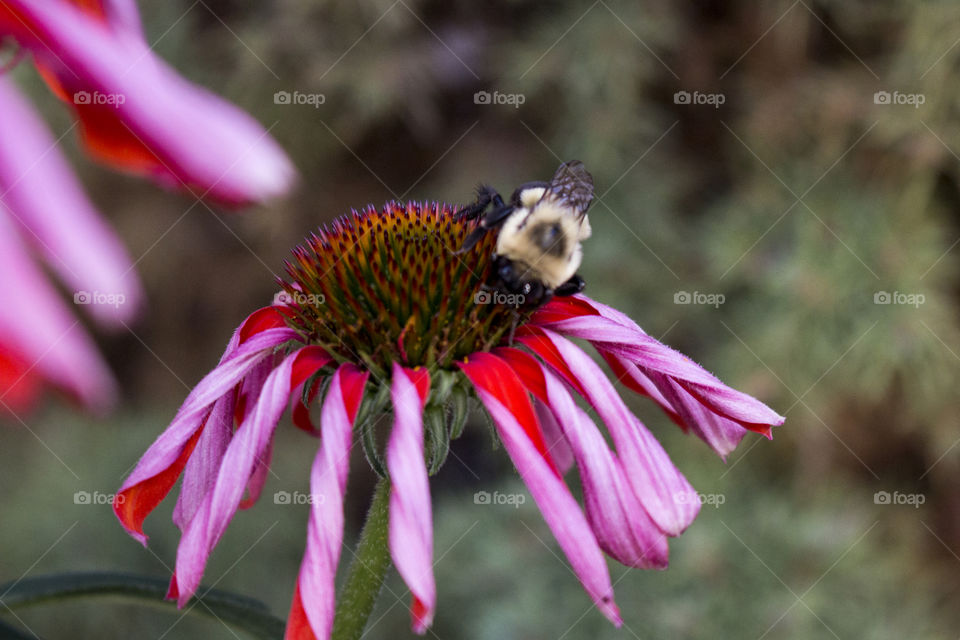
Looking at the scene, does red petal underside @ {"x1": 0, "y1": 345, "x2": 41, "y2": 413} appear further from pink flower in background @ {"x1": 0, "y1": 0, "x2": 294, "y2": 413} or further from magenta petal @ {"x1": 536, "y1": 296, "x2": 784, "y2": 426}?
magenta petal @ {"x1": 536, "y1": 296, "x2": 784, "y2": 426}

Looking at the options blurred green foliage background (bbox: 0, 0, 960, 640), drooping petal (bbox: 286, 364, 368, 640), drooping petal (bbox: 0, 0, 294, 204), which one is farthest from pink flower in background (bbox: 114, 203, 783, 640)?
blurred green foliage background (bbox: 0, 0, 960, 640)

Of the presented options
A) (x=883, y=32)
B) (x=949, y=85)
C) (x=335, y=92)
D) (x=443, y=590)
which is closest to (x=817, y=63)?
(x=883, y=32)

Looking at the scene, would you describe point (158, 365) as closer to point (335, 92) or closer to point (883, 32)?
point (335, 92)

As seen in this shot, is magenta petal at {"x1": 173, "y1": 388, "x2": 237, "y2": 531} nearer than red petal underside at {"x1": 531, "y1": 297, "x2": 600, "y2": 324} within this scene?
Yes

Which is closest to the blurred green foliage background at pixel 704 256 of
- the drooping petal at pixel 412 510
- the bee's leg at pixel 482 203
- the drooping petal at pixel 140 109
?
the bee's leg at pixel 482 203

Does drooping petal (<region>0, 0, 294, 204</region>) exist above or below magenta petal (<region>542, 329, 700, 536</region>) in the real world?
above

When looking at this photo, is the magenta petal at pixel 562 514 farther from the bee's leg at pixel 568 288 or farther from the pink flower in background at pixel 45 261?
the pink flower in background at pixel 45 261

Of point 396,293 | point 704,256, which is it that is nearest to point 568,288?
point 396,293
